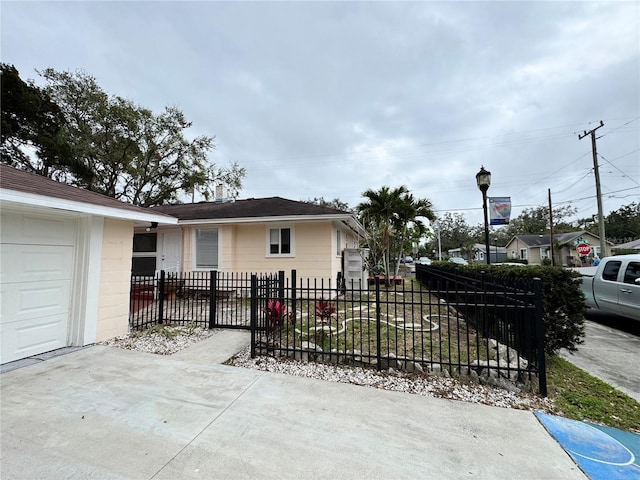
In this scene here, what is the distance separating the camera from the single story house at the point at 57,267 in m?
4.11

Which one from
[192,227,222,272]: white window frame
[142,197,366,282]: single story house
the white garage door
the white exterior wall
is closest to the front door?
[142,197,366,282]: single story house

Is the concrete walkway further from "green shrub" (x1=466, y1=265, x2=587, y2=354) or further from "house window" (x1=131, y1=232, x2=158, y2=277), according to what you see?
"house window" (x1=131, y1=232, x2=158, y2=277)

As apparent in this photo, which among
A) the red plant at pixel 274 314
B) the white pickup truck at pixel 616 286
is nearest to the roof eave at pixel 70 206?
the red plant at pixel 274 314

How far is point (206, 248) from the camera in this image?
1112 cm

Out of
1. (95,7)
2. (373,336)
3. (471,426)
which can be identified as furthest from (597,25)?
(95,7)

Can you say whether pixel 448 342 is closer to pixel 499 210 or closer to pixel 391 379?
pixel 391 379

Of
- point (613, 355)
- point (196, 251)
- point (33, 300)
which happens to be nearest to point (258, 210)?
point (196, 251)

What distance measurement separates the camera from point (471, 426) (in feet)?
8.97

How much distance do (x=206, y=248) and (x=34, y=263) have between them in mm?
6676

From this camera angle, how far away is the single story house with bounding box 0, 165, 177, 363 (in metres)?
4.11

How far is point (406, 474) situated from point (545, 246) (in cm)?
4618

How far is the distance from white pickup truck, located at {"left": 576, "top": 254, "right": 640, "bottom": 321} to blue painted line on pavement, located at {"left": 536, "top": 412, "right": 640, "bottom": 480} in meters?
4.47

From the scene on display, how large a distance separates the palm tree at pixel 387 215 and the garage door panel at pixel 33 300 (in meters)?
11.6

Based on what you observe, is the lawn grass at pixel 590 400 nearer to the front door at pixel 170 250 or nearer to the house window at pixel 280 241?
the house window at pixel 280 241
